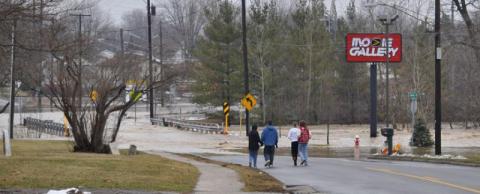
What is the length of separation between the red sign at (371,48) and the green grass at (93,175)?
31964 millimetres

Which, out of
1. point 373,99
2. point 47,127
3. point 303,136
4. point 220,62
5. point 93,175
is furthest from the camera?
point 220,62

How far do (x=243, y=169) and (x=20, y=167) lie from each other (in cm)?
836

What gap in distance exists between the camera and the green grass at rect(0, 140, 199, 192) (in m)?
15.9

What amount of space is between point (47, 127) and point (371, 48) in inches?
1003

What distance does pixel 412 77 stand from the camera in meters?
66.1

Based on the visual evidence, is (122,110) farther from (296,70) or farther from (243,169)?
(296,70)

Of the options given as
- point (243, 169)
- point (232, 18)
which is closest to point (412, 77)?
point (232, 18)

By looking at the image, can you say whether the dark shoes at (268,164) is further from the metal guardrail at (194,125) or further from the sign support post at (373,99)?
the metal guardrail at (194,125)

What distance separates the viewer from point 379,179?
2067 cm

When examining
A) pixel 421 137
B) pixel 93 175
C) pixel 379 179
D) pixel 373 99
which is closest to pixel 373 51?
pixel 373 99

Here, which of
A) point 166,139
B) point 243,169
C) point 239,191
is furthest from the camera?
point 166,139

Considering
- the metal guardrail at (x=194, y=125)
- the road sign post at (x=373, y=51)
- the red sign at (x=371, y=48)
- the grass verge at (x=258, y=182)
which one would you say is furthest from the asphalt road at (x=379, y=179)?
the metal guardrail at (x=194, y=125)

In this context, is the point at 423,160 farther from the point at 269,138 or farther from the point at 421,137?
the point at 421,137

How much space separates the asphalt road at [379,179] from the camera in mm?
17953
